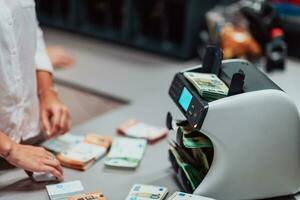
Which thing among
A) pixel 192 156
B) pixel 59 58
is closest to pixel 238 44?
pixel 59 58

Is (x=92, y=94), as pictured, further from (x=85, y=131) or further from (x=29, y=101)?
(x=29, y=101)

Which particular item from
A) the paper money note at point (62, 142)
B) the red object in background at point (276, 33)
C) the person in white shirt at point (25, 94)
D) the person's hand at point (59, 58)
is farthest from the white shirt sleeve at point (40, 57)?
the red object in background at point (276, 33)

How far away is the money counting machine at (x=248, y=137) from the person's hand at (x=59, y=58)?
0.85 meters

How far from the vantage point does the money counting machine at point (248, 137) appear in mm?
906

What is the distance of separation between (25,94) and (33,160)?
0.60 ft

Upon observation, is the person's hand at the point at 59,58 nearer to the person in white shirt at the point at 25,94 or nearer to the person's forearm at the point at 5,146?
the person in white shirt at the point at 25,94

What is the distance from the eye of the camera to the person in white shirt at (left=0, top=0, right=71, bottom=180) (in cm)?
99

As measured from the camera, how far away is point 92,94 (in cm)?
158

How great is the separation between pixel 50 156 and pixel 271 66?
2.88 ft

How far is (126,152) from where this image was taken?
1.14 m

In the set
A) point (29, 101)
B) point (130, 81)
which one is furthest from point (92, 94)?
point (29, 101)

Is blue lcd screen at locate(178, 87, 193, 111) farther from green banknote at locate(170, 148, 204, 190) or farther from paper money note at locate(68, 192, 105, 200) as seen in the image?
paper money note at locate(68, 192, 105, 200)

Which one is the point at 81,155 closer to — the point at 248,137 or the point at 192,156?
the point at 192,156

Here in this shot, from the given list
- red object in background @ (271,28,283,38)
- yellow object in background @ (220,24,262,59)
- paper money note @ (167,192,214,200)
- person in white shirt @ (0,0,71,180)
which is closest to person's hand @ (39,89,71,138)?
person in white shirt @ (0,0,71,180)
